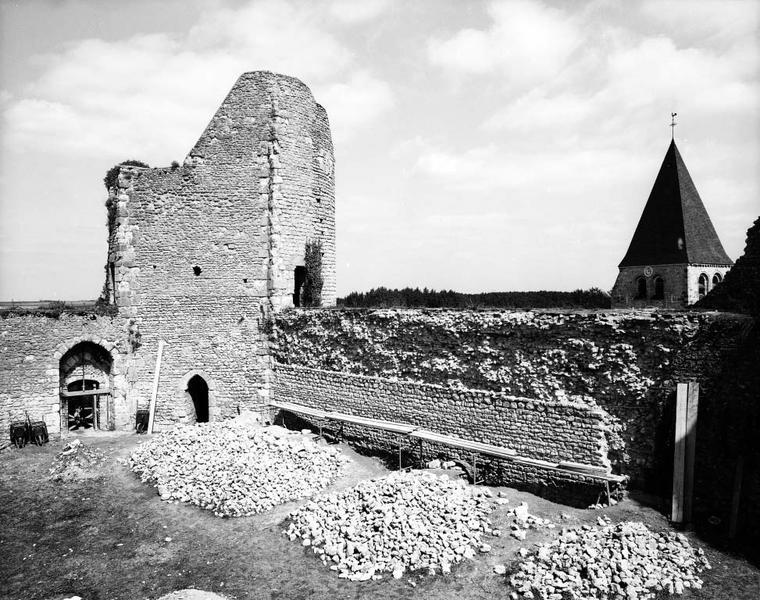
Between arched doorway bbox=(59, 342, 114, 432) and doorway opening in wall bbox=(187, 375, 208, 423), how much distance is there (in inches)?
94.4

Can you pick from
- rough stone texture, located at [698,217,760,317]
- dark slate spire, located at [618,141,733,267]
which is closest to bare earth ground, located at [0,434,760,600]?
rough stone texture, located at [698,217,760,317]

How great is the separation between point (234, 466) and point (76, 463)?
4.25m

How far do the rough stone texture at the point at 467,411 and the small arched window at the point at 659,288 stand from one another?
50.9ft

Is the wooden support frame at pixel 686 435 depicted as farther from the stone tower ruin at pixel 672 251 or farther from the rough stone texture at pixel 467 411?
the stone tower ruin at pixel 672 251

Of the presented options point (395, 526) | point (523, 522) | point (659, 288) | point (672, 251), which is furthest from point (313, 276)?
point (659, 288)

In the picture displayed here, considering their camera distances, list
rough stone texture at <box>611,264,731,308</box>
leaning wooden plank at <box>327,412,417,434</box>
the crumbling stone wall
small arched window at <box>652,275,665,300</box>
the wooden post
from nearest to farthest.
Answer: the crumbling stone wall → leaning wooden plank at <box>327,412,417,434</box> → the wooden post → rough stone texture at <box>611,264,731,308</box> → small arched window at <box>652,275,665,300</box>

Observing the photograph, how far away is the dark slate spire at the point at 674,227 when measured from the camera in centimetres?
2214

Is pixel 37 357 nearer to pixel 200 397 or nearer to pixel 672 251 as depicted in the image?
pixel 200 397

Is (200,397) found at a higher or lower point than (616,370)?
lower

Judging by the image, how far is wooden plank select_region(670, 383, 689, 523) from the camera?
8.87m

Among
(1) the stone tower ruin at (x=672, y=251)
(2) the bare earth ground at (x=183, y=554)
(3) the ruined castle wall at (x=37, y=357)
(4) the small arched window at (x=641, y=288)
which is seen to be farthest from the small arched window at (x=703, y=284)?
(3) the ruined castle wall at (x=37, y=357)

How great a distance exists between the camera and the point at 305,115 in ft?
51.9

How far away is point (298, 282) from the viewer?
16266mm

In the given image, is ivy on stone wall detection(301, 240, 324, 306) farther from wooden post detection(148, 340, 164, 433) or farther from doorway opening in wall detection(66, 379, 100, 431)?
doorway opening in wall detection(66, 379, 100, 431)
